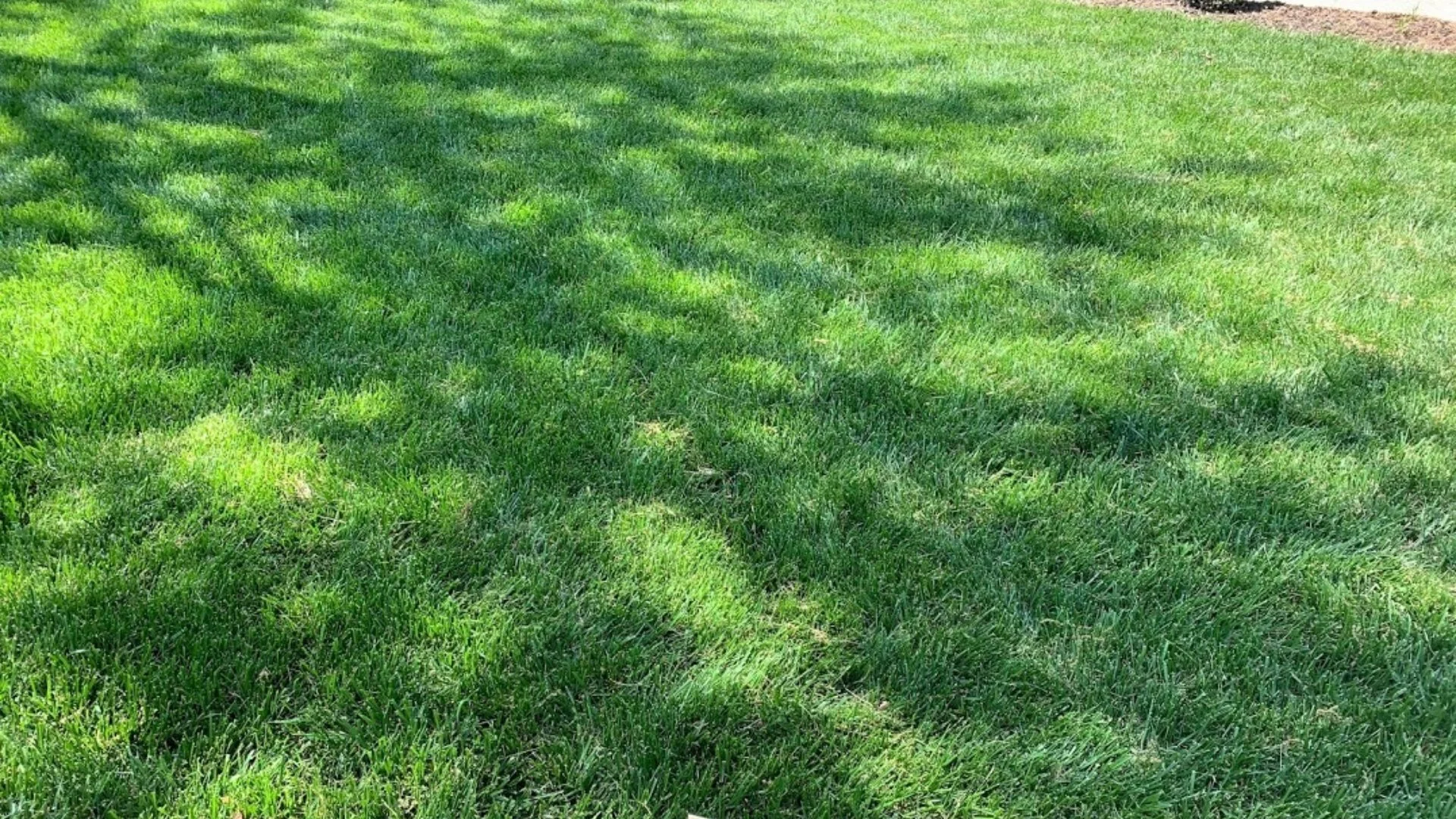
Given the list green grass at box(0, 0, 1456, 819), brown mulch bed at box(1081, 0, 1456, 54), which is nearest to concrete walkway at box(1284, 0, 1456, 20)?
brown mulch bed at box(1081, 0, 1456, 54)

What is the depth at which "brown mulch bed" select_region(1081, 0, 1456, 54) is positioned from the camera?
789 centimetres

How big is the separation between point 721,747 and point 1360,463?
1.97 meters

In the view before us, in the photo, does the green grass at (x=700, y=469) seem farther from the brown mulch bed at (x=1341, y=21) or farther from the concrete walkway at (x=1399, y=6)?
the concrete walkway at (x=1399, y=6)

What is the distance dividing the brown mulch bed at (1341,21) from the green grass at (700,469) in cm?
421

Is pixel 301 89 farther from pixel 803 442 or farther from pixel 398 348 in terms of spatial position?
pixel 803 442

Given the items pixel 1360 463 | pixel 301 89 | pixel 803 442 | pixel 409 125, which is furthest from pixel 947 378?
pixel 301 89

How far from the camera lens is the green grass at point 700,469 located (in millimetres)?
1766

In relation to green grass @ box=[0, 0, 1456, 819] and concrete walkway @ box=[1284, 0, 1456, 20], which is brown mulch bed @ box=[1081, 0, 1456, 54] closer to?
concrete walkway @ box=[1284, 0, 1456, 20]

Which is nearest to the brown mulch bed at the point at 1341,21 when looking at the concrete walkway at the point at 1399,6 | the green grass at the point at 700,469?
the concrete walkway at the point at 1399,6

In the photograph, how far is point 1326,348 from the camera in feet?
10.3

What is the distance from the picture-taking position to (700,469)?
250 cm

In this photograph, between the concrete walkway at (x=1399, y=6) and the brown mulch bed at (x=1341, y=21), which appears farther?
the concrete walkway at (x=1399, y=6)

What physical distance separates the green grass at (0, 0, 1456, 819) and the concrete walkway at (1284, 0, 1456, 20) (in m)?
5.23

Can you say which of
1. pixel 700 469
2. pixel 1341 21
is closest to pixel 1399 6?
pixel 1341 21
